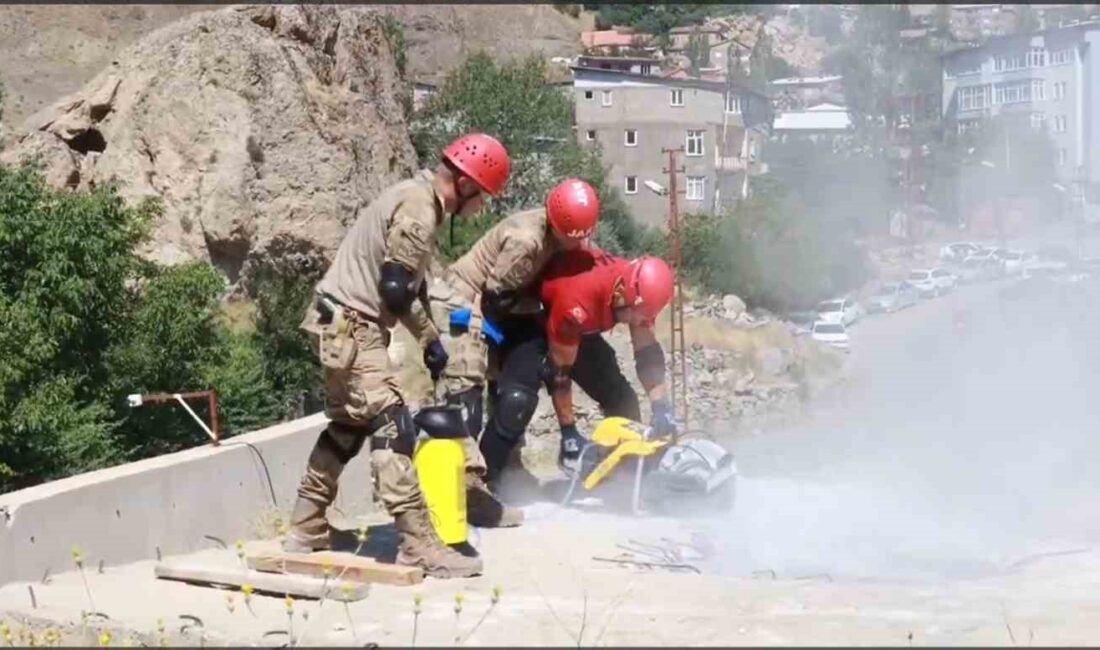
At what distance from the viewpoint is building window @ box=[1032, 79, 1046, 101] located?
49.8 feet

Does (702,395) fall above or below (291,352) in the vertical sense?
below

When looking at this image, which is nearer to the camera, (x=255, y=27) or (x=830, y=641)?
(x=830, y=641)

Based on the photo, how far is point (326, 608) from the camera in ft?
19.3

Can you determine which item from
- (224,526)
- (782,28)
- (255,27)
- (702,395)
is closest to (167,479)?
(224,526)

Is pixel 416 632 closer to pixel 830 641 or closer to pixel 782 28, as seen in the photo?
pixel 830 641

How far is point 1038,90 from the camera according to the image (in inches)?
604

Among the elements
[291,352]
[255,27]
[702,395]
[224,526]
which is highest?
[255,27]

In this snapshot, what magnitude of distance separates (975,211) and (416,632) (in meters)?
13.8

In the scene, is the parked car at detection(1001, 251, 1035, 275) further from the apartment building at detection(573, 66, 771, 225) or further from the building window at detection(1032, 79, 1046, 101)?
the apartment building at detection(573, 66, 771, 225)

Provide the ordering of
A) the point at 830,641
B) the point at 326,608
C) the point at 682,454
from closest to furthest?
the point at 830,641
the point at 326,608
the point at 682,454

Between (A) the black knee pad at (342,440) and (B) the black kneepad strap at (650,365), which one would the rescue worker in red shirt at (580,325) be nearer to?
(B) the black kneepad strap at (650,365)

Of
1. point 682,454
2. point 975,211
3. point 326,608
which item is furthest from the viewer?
point 975,211

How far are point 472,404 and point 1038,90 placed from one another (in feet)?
30.4

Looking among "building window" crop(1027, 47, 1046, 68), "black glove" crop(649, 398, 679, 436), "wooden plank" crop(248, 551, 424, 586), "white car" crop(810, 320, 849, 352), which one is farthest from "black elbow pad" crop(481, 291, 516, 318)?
"white car" crop(810, 320, 849, 352)
